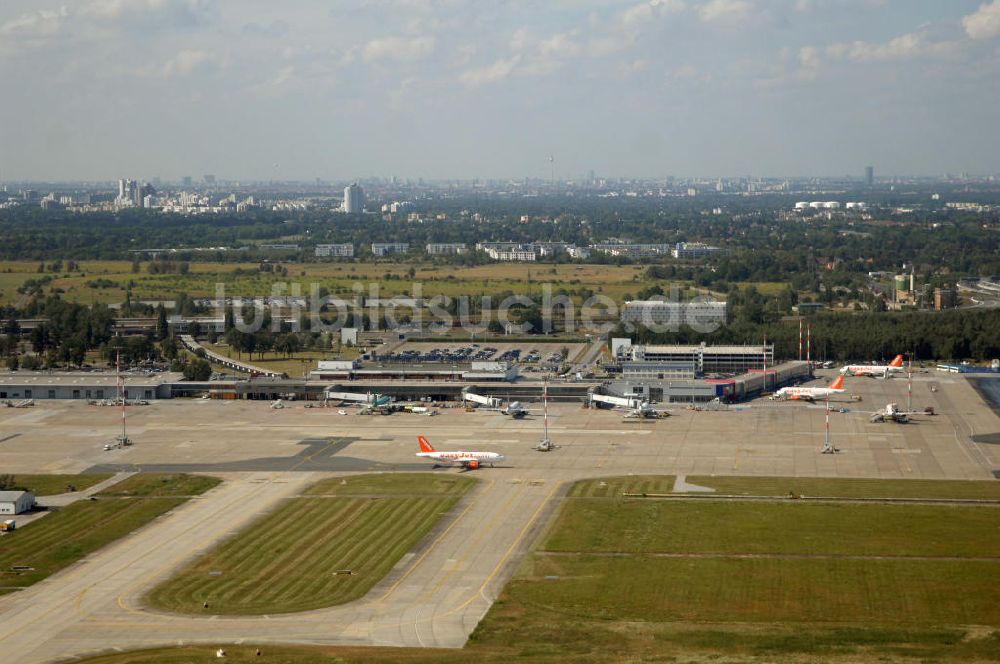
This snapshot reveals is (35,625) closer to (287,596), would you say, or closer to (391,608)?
(287,596)

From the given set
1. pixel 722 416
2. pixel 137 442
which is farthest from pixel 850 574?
pixel 137 442

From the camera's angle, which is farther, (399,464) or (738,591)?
(399,464)

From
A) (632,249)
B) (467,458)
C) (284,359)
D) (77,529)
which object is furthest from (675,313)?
(632,249)

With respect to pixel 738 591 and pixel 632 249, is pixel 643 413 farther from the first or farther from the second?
pixel 632 249

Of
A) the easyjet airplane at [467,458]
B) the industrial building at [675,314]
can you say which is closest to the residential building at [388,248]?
the industrial building at [675,314]

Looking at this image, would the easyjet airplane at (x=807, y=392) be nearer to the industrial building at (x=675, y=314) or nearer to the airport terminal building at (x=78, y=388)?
the industrial building at (x=675, y=314)
